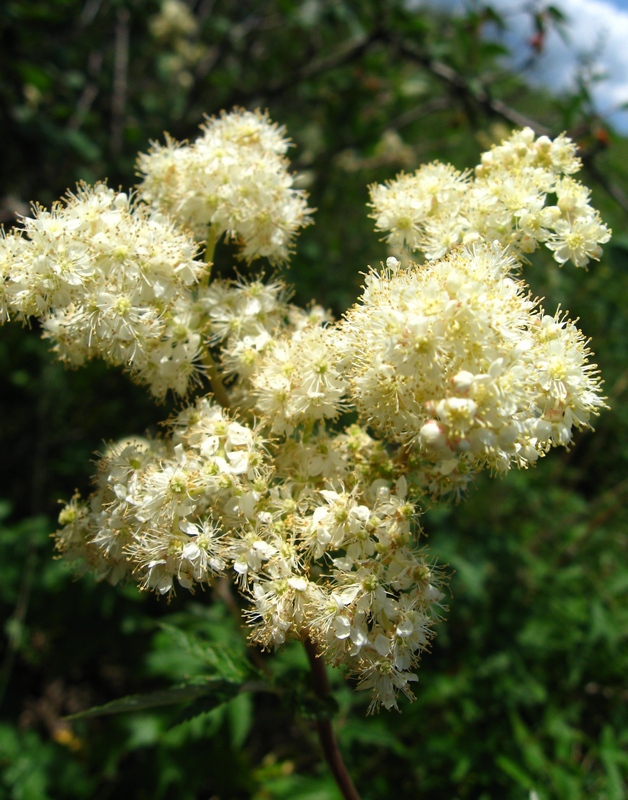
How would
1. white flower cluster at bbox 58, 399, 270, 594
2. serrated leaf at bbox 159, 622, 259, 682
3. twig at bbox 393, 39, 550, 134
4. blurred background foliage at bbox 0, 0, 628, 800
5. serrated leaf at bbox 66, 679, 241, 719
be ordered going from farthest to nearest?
twig at bbox 393, 39, 550, 134
blurred background foliage at bbox 0, 0, 628, 800
serrated leaf at bbox 159, 622, 259, 682
serrated leaf at bbox 66, 679, 241, 719
white flower cluster at bbox 58, 399, 270, 594

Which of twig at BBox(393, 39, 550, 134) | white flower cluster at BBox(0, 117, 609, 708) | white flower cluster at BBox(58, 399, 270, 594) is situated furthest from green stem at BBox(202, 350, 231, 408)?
twig at BBox(393, 39, 550, 134)

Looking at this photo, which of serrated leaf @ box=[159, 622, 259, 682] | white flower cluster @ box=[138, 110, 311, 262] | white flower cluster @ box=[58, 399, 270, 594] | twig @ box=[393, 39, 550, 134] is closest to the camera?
white flower cluster @ box=[58, 399, 270, 594]

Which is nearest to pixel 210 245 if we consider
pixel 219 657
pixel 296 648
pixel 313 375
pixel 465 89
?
pixel 313 375

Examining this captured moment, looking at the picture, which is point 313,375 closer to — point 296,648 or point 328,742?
point 328,742

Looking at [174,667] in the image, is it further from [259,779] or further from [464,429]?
[464,429]

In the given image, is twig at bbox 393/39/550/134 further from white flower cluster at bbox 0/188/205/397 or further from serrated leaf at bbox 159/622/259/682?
serrated leaf at bbox 159/622/259/682

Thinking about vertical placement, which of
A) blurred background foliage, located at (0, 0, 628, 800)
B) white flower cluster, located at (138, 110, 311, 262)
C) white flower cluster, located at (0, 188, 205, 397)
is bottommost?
blurred background foliage, located at (0, 0, 628, 800)
